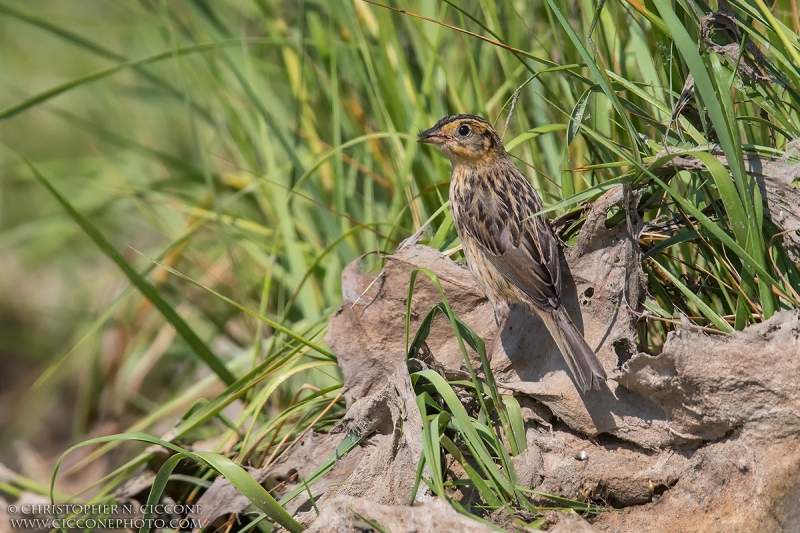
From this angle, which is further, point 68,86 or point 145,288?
point 68,86

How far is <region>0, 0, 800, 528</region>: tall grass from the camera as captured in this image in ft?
10.3

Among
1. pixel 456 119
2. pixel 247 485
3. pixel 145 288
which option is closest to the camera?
pixel 247 485

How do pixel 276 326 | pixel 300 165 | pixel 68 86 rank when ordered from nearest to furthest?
pixel 276 326
pixel 68 86
pixel 300 165

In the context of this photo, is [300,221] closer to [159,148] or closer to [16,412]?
[159,148]

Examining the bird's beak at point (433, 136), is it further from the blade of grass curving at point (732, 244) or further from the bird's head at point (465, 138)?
the blade of grass curving at point (732, 244)

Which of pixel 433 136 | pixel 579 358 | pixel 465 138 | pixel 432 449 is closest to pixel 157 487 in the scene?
pixel 432 449

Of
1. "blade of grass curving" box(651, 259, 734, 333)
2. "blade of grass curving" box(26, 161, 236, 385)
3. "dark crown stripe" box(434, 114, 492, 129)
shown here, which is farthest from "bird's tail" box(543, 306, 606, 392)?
"blade of grass curving" box(26, 161, 236, 385)

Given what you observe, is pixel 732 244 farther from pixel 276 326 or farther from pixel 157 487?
pixel 157 487

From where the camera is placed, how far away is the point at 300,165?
460 cm

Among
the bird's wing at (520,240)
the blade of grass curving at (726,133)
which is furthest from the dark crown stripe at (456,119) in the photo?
the blade of grass curving at (726,133)

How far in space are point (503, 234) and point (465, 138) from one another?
0.55 m

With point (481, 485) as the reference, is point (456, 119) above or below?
above

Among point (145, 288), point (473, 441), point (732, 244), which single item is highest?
point (145, 288)

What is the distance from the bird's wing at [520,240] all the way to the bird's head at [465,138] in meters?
0.18
